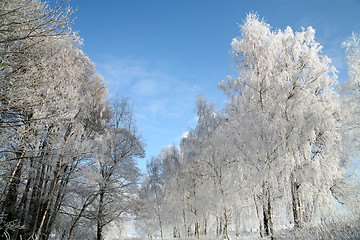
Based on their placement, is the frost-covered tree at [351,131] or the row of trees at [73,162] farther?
A: the frost-covered tree at [351,131]

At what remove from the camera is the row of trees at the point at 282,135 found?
27.8 feet

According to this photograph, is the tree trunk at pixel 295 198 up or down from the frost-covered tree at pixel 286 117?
down

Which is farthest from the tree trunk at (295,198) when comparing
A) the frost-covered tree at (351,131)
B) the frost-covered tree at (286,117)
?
Answer: the frost-covered tree at (351,131)

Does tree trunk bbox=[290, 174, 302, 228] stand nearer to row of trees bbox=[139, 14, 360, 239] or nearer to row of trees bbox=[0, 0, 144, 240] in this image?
row of trees bbox=[139, 14, 360, 239]

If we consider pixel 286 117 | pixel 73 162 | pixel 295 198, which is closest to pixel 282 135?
pixel 286 117

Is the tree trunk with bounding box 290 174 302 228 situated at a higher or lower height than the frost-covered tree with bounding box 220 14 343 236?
lower

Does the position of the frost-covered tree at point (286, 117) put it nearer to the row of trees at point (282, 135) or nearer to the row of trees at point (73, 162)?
the row of trees at point (282, 135)

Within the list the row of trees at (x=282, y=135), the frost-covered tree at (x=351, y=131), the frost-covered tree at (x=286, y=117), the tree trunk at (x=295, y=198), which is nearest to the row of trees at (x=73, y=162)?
the row of trees at (x=282, y=135)

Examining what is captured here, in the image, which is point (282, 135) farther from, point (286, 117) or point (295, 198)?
point (295, 198)

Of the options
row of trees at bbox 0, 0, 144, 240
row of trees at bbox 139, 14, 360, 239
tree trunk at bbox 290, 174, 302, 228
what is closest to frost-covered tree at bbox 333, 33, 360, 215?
row of trees at bbox 139, 14, 360, 239

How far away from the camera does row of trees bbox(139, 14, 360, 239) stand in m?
8.48

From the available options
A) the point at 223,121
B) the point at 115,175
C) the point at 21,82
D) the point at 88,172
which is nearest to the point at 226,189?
the point at 223,121

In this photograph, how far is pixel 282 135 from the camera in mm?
8422

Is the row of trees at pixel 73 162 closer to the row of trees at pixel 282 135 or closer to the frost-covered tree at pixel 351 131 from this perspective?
the row of trees at pixel 282 135
